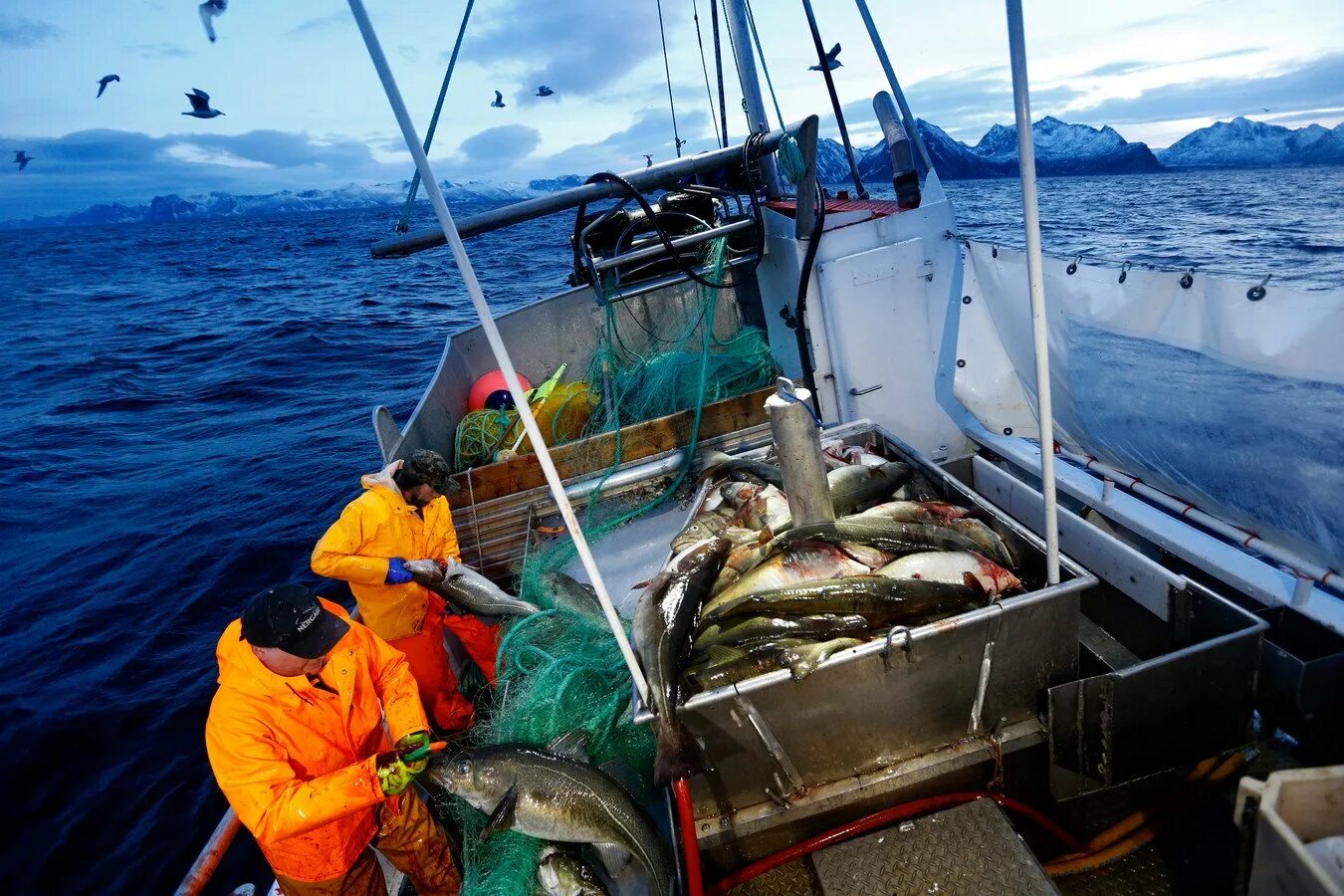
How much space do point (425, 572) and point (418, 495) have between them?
59cm

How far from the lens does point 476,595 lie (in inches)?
179

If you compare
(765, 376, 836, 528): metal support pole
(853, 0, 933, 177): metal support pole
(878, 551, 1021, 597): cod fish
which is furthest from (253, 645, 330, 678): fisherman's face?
(853, 0, 933, 177): metal support pole

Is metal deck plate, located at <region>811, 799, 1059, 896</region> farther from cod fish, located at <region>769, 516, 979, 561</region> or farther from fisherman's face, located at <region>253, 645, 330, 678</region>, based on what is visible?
fisherman's face, located at <region>253, 645, 330, 678</region>

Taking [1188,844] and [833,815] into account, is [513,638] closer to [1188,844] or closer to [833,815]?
[833,815]

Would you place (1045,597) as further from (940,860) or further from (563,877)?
(563,877)

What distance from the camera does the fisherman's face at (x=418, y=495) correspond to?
15.8 feet

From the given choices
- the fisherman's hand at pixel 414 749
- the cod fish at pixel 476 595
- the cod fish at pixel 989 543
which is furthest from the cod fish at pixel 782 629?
the cod fish at pixel 476 595

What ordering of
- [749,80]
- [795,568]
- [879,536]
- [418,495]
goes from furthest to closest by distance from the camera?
[749,80] → [418,495] → [879,536] → [795,568]

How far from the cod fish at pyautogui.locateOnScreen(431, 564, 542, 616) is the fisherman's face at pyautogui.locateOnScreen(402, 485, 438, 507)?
58 centimetres

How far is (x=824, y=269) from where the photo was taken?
508cm

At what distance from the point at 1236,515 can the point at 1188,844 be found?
63.5 inches

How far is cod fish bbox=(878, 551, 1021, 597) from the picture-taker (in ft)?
9.09

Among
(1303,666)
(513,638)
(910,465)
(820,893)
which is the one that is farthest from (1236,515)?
(513,638)

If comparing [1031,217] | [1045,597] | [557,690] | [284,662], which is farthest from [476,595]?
[1031,217]
